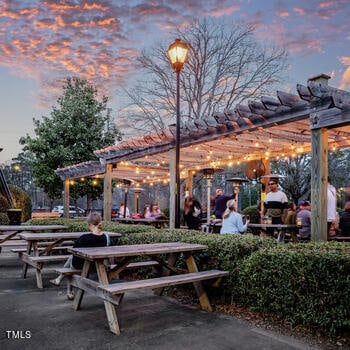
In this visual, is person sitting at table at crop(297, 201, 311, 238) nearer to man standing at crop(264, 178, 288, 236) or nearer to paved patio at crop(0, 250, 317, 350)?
man standing at crop(264, 178, 288, 236)

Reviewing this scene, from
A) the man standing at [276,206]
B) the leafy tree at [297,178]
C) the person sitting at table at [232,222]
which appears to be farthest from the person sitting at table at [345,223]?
the leafy tree at [297,178]

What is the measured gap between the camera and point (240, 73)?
22.2m

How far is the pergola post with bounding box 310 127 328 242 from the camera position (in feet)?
18.1

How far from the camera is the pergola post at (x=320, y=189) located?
5.52 m

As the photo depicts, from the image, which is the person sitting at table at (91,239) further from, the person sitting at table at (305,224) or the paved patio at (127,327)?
the person sitting at table at (305,224)

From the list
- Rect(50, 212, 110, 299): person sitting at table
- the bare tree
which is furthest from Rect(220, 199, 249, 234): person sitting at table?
the bare tree

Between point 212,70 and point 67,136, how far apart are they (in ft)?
32.4

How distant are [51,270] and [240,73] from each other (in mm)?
18237

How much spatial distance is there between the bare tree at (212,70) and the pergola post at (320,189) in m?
16.1

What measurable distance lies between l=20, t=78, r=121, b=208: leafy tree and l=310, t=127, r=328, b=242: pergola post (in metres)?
17.0

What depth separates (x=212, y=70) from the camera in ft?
73.1

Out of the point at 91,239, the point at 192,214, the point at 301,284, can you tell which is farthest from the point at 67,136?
the point at 301,284

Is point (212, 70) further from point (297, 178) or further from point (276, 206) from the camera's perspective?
point (276, 206)

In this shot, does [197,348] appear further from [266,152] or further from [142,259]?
[266,152]
